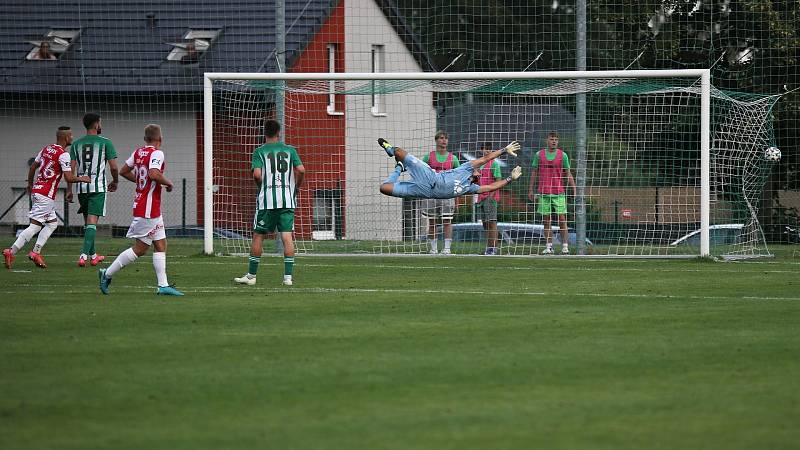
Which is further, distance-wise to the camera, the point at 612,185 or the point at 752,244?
the point at 612,185

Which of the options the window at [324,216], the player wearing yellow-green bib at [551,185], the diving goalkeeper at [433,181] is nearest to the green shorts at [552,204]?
the player wearing yellow-green bib at [551,185]

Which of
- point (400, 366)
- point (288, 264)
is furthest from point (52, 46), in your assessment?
point (400, 366)

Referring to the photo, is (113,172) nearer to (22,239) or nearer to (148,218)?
(22,239)

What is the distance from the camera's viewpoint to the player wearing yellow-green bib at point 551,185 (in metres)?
21.2

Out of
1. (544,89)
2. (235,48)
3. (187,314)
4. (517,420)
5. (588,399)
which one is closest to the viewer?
(517,420)

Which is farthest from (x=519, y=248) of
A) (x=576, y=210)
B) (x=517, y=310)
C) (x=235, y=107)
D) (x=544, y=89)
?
(x=517, y=310)

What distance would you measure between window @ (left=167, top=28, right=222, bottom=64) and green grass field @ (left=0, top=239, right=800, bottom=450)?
72.6ft

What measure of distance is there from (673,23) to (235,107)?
34.0 feet

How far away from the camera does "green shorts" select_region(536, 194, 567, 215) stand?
21250mm

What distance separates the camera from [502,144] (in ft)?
80.3

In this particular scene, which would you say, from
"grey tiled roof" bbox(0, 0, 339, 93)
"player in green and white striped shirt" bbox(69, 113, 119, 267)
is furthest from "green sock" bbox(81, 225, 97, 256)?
"grey tiled roof" bbox(0, 0, 339, 93)

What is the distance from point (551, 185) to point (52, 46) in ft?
66.0

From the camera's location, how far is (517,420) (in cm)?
656

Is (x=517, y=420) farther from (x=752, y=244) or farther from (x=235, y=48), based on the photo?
(x=235, y=48)
